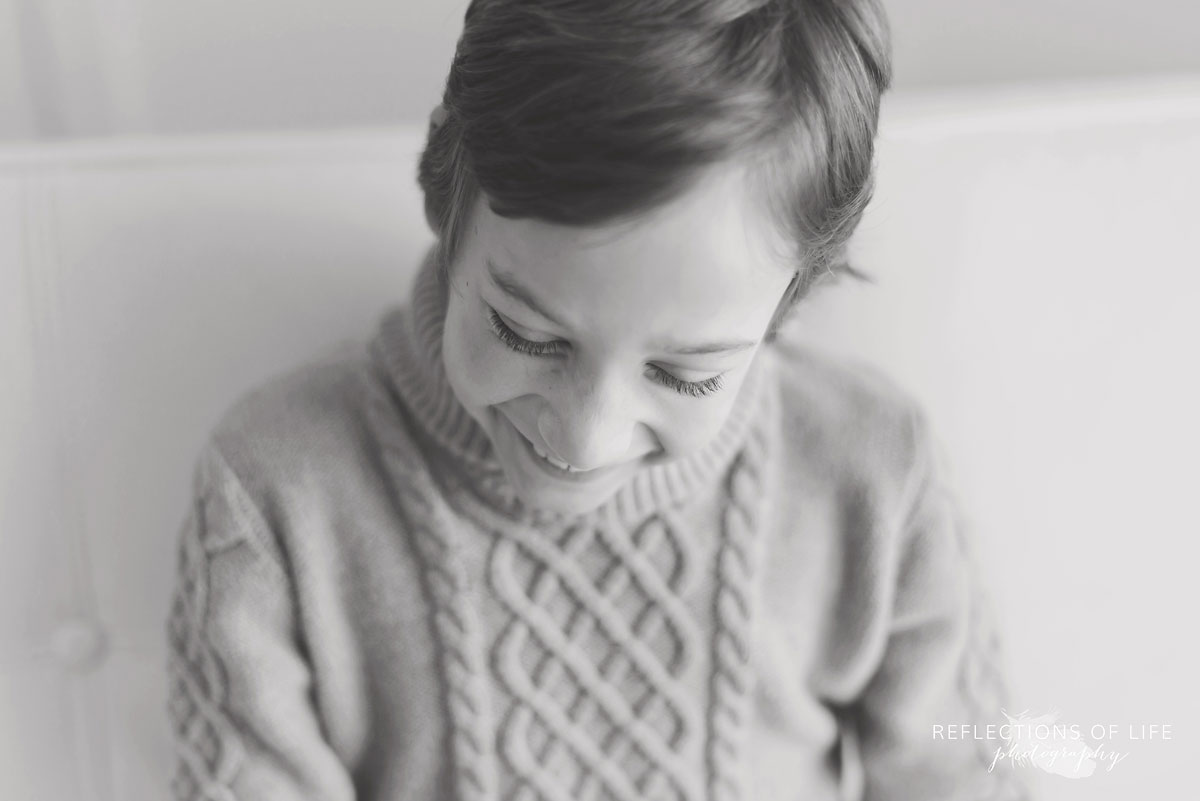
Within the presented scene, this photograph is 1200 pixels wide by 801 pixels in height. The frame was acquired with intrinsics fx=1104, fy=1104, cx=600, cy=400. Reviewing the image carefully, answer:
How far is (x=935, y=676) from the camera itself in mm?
943

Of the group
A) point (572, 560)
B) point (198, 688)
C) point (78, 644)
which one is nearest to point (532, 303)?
point (572, 560)

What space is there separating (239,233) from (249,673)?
36cm

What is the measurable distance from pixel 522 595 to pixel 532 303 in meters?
0.31

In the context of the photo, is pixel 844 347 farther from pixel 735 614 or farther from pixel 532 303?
A: pixel 532 303

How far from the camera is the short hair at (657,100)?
562 millimetres

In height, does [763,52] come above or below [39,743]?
above

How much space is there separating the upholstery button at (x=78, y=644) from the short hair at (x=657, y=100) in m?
0.59

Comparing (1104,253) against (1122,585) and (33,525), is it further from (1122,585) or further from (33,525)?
(33,525)

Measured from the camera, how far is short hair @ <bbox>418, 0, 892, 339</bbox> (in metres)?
0.56

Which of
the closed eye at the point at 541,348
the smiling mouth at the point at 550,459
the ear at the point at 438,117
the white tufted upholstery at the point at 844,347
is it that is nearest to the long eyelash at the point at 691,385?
the closed eye at the point at 541,348

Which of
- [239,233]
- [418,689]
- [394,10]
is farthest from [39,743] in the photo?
[394,10]

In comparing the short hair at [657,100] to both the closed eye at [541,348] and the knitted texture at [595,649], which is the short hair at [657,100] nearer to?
the closed eye at [541,348]

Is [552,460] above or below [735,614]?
above

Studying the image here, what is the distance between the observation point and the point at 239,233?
92cm
